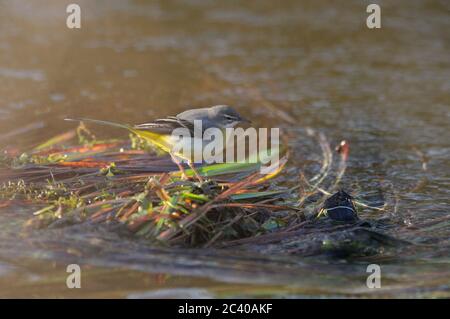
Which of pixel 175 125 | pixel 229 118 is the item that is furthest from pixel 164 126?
pixel 229 118

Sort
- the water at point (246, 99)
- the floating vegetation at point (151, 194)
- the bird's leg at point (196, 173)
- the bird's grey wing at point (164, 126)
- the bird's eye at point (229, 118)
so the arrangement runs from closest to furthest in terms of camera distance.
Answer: the water at point (246, 99)
the floating vegetation at point (151, 194)
the bird's leg at point (196, 173)
the bird's grey wing at point (164, 126)
the bird's eye at point (229, 118)

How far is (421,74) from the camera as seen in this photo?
1134 cm

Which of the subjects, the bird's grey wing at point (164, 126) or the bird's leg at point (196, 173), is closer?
the bird's leg at point (196, 173)

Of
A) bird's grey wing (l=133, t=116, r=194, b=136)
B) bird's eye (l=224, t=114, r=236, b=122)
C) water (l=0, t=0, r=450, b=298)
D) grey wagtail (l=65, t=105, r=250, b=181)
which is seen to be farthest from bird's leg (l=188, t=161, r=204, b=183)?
water (l=0, t=0, r=450, b=298)

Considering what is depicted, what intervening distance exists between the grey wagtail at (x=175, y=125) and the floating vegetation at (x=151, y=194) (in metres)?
0.27

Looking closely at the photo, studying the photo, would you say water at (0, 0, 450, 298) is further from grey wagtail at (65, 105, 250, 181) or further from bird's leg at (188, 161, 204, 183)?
grey wagtail at (65, 105, 250, 181)

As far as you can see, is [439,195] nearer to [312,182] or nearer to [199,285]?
[312,182]

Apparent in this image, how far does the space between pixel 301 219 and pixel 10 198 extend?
2431 millimetres

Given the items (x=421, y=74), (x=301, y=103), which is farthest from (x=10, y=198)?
(x=421, y=74)

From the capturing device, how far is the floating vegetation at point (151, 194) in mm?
5699

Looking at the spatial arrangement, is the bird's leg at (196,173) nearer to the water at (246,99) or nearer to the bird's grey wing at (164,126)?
the bird's grey wing at (164,126)

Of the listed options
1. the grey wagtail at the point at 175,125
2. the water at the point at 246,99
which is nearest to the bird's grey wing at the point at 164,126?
the grey wagtail at the point at 175,125

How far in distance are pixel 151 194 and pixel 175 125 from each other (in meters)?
0.94

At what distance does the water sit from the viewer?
5.20 m
